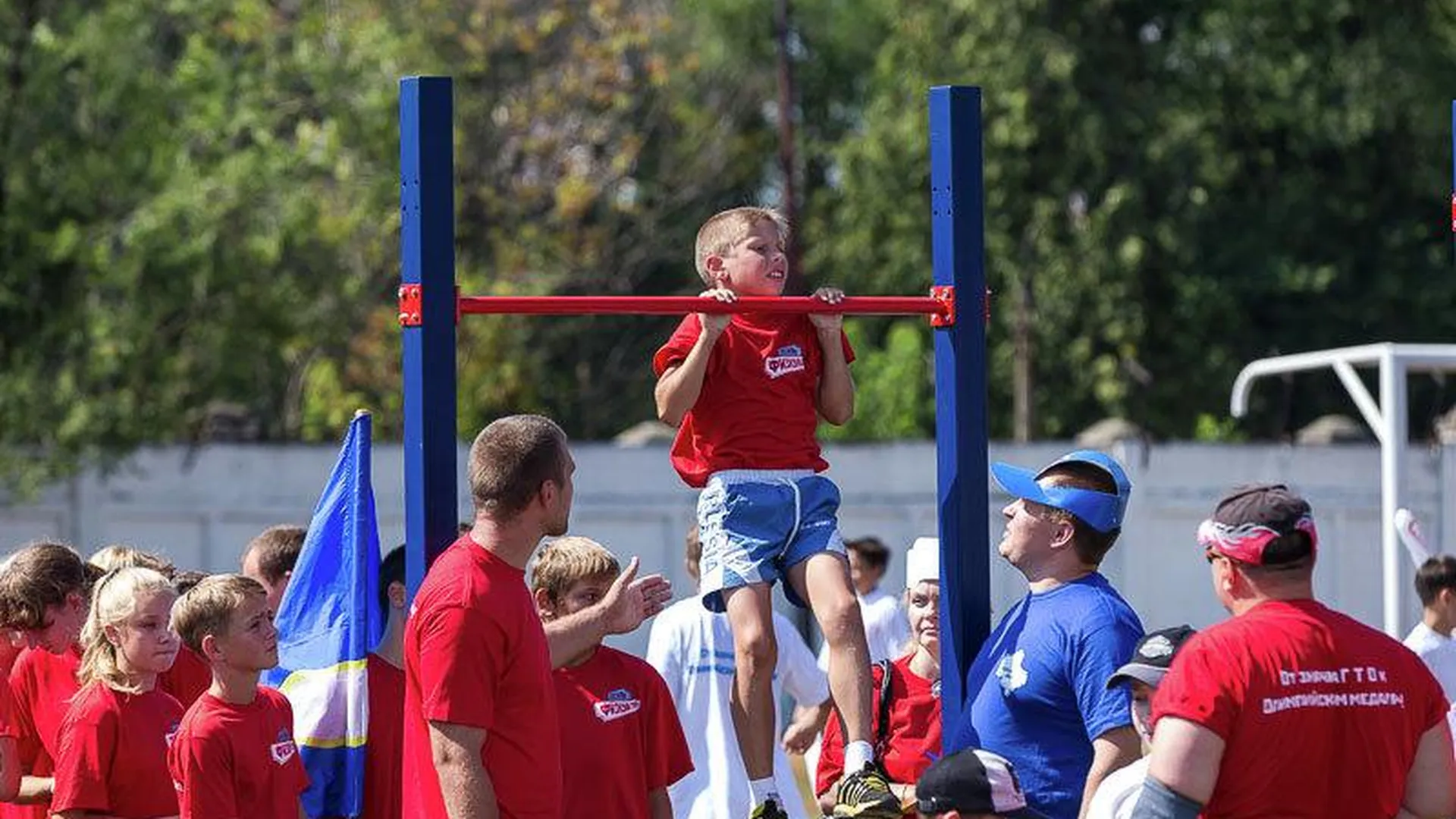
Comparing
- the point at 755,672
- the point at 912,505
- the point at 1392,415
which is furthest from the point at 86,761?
the point at 912,505

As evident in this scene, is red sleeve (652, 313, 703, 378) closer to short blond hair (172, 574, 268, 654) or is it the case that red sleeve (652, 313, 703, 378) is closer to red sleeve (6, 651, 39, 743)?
short blond hair (172, 574, 268, 654)

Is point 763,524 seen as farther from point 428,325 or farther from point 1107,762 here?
point 1107,762

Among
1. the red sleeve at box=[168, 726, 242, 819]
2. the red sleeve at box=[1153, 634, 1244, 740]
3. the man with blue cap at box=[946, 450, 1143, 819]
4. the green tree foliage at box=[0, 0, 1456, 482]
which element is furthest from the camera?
the green tree foliage at box=[0, 0, 1456, 482]

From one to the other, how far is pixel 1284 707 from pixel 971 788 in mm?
767

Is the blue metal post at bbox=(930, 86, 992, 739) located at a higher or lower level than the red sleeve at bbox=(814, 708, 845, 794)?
higher

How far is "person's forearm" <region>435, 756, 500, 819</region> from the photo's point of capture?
5285 millimetres

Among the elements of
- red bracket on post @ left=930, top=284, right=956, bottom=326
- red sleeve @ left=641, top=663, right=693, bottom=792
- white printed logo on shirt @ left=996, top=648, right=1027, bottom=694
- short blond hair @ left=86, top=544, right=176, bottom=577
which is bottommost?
red sleeve @ left=641, top=663, right=693, bottom=792

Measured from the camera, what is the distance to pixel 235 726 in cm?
635

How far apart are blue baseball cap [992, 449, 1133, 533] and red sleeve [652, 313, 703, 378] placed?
1052 mm

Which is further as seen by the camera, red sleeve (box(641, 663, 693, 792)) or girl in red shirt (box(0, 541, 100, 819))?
girl in red shirt (box(0, 541, 100, 819))

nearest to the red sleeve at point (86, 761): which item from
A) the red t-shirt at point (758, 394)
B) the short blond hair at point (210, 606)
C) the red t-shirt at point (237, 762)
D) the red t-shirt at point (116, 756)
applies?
the red t-shirt at point (116, 756)

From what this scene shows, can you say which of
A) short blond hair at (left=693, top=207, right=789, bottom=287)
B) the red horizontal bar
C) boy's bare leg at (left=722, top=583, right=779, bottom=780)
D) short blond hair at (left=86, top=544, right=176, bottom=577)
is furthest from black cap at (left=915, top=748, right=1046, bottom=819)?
short blond hair at (left=86, top=544, right=176, bottom=577)

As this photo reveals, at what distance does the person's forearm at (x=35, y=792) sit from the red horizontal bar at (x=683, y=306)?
Answer: 191cm

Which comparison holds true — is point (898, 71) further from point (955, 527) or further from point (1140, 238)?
point (955, 527)
